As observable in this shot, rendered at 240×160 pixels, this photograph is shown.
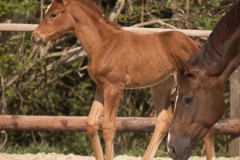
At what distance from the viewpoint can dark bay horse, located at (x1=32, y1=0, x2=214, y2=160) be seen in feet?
16.3

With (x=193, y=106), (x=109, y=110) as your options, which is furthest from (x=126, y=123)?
(x=193, y=106)

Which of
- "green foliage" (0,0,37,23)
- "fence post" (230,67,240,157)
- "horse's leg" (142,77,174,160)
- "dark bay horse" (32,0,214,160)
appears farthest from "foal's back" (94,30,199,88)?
"green foliage" (0,0,37,23)

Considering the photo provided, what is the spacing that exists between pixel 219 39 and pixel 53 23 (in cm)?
208

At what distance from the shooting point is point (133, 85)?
16.8ft

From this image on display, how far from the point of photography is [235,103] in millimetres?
6141

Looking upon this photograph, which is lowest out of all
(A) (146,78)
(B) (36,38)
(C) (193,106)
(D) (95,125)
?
(D) (95,125)

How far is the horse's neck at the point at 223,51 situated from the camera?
11.3ft

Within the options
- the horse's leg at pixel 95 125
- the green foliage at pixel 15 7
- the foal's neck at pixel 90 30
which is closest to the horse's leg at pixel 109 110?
Result: the horse's leg at pixel 95 125

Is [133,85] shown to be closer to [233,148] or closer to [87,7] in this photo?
[87,7]

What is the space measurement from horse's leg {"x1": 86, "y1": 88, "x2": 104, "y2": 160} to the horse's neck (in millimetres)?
1796

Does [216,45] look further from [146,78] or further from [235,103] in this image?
[235,103]

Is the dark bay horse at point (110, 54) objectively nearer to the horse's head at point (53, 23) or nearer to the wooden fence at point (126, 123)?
the horse's head at point (53, 23)

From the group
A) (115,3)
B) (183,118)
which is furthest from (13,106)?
(183,118)

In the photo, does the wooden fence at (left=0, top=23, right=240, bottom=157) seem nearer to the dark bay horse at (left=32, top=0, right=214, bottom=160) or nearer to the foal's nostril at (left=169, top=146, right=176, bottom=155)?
the dark bay horse at (left=32, top=0, right=214, bottom=160)
